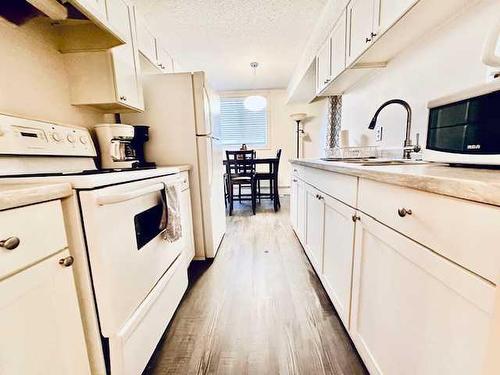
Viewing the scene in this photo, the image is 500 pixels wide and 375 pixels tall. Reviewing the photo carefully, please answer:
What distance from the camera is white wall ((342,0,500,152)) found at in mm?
1066

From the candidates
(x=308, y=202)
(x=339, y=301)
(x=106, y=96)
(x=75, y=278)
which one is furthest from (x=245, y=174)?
(x=75, y=278)

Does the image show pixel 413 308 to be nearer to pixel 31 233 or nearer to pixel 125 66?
pixel 31 233

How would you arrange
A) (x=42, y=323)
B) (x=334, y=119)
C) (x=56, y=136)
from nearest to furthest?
(x=42, y=323)
(x=56, y=136)
(x=334, y=119)

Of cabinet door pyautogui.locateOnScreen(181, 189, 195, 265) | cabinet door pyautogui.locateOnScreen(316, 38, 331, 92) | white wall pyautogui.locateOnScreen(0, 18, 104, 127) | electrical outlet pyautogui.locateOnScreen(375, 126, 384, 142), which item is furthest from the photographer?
cabinet door pyautogui.locateOnScreen(316, 38, 331, 92)

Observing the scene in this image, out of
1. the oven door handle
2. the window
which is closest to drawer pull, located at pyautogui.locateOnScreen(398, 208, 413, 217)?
the oven door handle

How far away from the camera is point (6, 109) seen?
99 centimetres

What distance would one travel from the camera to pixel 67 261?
0.68 meters

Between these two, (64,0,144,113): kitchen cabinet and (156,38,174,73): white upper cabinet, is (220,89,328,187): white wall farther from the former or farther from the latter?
(64,0,144,113): kitchen cabinet

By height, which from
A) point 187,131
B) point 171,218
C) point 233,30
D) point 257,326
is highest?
point 233,30

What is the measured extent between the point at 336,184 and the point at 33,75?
1651 millimetres

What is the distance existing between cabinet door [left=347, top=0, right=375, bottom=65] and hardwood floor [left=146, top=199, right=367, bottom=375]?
1.68 metres

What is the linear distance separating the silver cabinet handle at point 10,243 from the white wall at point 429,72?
5.95 feet

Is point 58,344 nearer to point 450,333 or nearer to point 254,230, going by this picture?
point 450,333

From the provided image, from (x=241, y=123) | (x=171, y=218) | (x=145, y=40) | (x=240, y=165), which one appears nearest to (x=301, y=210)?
(x=171, y=218)
